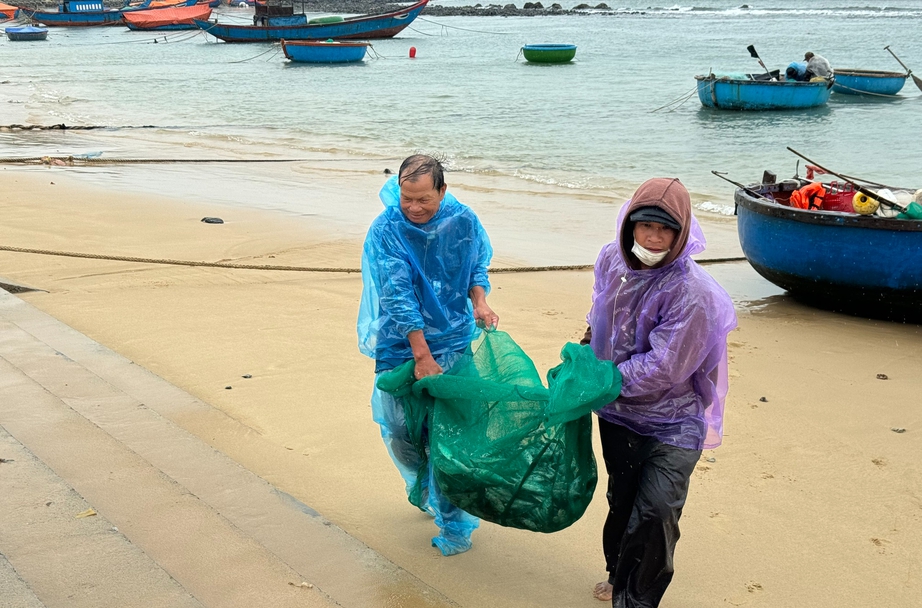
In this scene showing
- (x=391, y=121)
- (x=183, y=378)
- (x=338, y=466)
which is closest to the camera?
(x=338, y=466)

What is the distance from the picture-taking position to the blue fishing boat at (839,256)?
6.06m

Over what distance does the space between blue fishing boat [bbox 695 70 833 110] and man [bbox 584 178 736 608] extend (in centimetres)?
1939

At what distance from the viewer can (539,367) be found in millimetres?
5016

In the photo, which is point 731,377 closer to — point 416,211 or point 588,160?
point 416,211

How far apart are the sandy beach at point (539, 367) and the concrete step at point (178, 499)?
23cm

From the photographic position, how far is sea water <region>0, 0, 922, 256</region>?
572 inches

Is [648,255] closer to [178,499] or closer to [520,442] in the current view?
[520,442]

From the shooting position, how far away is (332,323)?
5.44m

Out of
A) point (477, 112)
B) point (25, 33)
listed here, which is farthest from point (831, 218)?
point (25, 33)

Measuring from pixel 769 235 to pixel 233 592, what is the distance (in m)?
5.19

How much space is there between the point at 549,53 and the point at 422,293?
33815 millimetres

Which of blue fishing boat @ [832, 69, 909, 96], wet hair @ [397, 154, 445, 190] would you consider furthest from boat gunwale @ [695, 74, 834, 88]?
wet hair @ [397, 154, 445, 190]

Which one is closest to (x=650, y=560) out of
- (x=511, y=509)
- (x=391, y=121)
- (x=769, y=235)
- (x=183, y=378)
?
(x=511, y=509)

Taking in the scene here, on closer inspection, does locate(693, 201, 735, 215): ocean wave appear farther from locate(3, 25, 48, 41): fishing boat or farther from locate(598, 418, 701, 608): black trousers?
locate(3, 25, 48, 41): fishing boat
